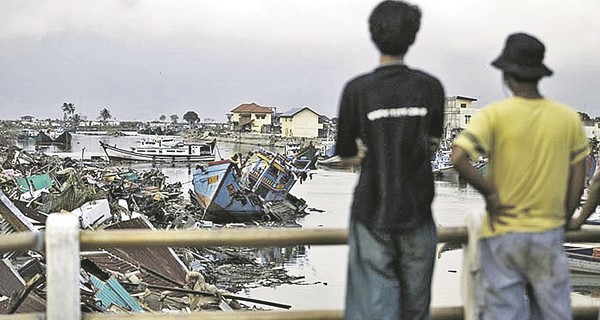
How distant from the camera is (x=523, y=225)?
3225mm

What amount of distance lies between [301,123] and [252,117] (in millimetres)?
18148

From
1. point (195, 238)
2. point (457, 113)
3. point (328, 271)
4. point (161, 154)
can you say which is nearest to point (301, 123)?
point (457, 113)

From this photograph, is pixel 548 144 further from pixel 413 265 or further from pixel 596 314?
pixel 596 314

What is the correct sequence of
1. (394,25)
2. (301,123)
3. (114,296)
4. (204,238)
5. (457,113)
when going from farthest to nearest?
(301,123) → (457,113) → (114,296) → (204,238) → (394,25)

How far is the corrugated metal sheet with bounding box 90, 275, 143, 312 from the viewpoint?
28.9ft

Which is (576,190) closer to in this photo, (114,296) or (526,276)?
(526,276)

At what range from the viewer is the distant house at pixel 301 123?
10781 centimetres

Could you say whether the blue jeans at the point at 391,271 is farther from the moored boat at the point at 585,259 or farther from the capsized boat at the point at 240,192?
the capsized boat at the point at 240,192

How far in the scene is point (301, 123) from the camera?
109500mm

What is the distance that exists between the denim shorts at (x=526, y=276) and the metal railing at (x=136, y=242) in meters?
0.47

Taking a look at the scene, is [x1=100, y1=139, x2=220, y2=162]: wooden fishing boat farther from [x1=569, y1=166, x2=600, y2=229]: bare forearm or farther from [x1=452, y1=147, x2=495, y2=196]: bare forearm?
[x1=452, y1=147, x2=495, y2=196]: bare forearm

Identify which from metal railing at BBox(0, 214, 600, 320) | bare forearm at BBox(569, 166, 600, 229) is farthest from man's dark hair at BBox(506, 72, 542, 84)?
metal railing at BBox(0, 214, 600, 320)

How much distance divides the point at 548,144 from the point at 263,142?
100804 millimetres

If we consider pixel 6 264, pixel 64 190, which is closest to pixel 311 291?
pixel 64 190
